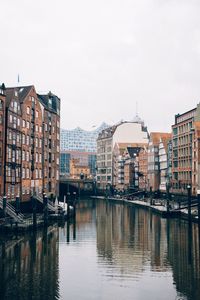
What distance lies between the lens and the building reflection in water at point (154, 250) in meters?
38.9

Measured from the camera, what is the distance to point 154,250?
5197cm

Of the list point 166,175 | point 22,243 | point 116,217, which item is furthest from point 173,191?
point 22,243

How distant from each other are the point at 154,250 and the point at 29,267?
639 inches

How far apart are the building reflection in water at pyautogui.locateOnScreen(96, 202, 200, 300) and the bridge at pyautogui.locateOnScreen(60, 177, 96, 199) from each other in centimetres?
8615

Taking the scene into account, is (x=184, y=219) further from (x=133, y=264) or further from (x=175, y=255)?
(x=133, y=264)

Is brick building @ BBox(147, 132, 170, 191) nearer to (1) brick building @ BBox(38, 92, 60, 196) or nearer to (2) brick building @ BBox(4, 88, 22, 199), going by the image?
(1) brick building @ BBox(38, 92, 60, 196)

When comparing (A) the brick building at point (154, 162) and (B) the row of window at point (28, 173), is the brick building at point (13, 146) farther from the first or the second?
(A) the brick building at point (154, 162)

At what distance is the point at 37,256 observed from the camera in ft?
155

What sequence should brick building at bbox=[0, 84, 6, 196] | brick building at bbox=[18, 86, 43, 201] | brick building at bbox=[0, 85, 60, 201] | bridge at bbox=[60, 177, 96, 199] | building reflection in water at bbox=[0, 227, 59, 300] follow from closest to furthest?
1. building reflection in water at bbox=[0, 227, 59, 300]
2. brick building at bbox=[0, 84, 6, 196]
3. brick building at bbox=[0, 85, 60, 201]
4. brick building at bbox=[18, 86, 43, 201]
5. bridge at bbox=[60, 177, 96, 199]

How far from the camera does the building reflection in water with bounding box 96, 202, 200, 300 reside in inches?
1531

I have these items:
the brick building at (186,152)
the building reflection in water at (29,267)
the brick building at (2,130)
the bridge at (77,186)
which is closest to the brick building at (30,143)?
the brick building at (2,130)

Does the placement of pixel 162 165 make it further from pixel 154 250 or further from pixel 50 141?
pixel 154 250

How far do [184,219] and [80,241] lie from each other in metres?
30.0

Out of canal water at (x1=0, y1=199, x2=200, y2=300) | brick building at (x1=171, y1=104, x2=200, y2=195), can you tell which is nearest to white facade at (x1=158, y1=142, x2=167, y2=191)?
brick building at (x1=171, y1=104, x2=200, y2=195)
